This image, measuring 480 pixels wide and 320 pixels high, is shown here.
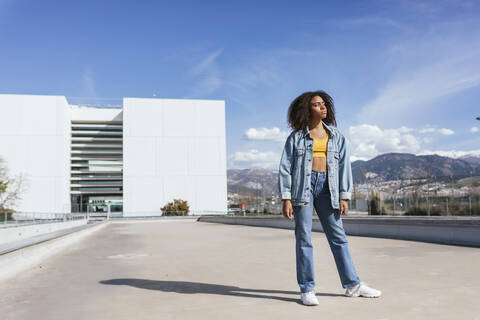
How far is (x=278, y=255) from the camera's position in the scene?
285 inches

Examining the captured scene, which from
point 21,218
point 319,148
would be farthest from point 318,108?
point 21,218

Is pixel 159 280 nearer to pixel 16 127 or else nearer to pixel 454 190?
pixel 454 190

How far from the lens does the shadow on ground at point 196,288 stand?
3.91 metres

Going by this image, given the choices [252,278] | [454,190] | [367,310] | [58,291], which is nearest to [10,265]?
[58,291]

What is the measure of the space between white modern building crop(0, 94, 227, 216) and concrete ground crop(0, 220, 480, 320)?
4929 cm

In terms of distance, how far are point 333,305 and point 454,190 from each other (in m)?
28.4

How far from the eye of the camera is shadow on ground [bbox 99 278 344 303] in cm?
391

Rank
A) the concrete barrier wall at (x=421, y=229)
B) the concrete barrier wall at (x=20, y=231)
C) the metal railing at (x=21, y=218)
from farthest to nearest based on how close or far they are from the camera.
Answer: the metal railing at (x=21, y=218) < the concrete barrier wall at (x=20, y=231) < the concrete barrier wall at (x=421, y=229)

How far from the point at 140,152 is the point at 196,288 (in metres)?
55.2

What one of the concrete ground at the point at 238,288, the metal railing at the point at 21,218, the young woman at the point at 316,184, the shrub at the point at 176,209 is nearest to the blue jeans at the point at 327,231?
the young woman at the point at 316,184

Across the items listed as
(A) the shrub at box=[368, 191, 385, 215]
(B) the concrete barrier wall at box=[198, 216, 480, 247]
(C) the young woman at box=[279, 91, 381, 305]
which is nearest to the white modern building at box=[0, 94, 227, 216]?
(A) the shrub at box=[368, 191, 385, 215]

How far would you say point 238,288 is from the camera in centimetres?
427

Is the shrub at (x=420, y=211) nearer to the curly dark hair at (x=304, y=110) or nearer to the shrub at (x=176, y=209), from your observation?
the curly dark hair at (x=304, y=110)

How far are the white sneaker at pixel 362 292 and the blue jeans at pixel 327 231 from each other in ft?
0.14
